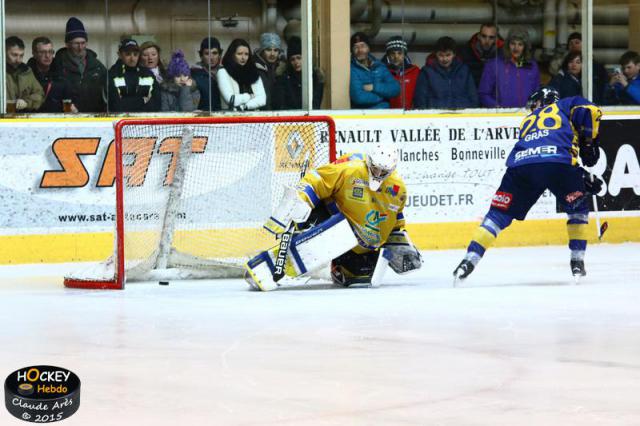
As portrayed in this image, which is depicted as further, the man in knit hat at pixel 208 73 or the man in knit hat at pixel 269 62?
the man in knit hat at pixel 269 62

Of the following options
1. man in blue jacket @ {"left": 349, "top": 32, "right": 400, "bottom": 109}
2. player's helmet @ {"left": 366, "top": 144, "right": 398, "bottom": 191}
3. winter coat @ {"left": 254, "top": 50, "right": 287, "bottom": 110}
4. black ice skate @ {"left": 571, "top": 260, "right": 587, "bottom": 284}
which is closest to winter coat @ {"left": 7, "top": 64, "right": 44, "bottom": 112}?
winter coat @ {"left": 254, "top": 50, "right": 287, "bottom": 110}

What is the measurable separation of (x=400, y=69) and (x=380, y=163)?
3.25m

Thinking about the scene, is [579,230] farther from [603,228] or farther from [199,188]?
[603,228]

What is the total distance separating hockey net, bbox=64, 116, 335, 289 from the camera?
8.33 m

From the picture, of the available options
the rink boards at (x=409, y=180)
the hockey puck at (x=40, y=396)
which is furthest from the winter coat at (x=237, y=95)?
the hockey puck at (x=40, y=396)

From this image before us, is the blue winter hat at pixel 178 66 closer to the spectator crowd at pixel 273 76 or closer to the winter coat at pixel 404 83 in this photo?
the spectator crowd at pixel 273 76

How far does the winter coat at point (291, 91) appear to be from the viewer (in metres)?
10.7

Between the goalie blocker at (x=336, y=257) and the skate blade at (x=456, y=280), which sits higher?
the goalie blocker at (x=336, y=257)

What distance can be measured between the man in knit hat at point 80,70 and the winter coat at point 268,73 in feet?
4.04

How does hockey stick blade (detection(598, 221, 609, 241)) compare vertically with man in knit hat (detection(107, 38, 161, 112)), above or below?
below

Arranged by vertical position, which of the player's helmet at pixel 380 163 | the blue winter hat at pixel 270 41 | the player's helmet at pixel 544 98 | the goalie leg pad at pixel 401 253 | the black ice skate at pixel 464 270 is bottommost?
the black ice skate at pixel 464 270

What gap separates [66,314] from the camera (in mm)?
6879

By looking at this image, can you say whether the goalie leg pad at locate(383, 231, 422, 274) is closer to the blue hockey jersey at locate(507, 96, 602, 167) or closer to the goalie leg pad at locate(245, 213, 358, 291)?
the goalie leg pad at locate(245, 213, 358, 291)

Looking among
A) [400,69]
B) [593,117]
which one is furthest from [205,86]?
[593,117]
